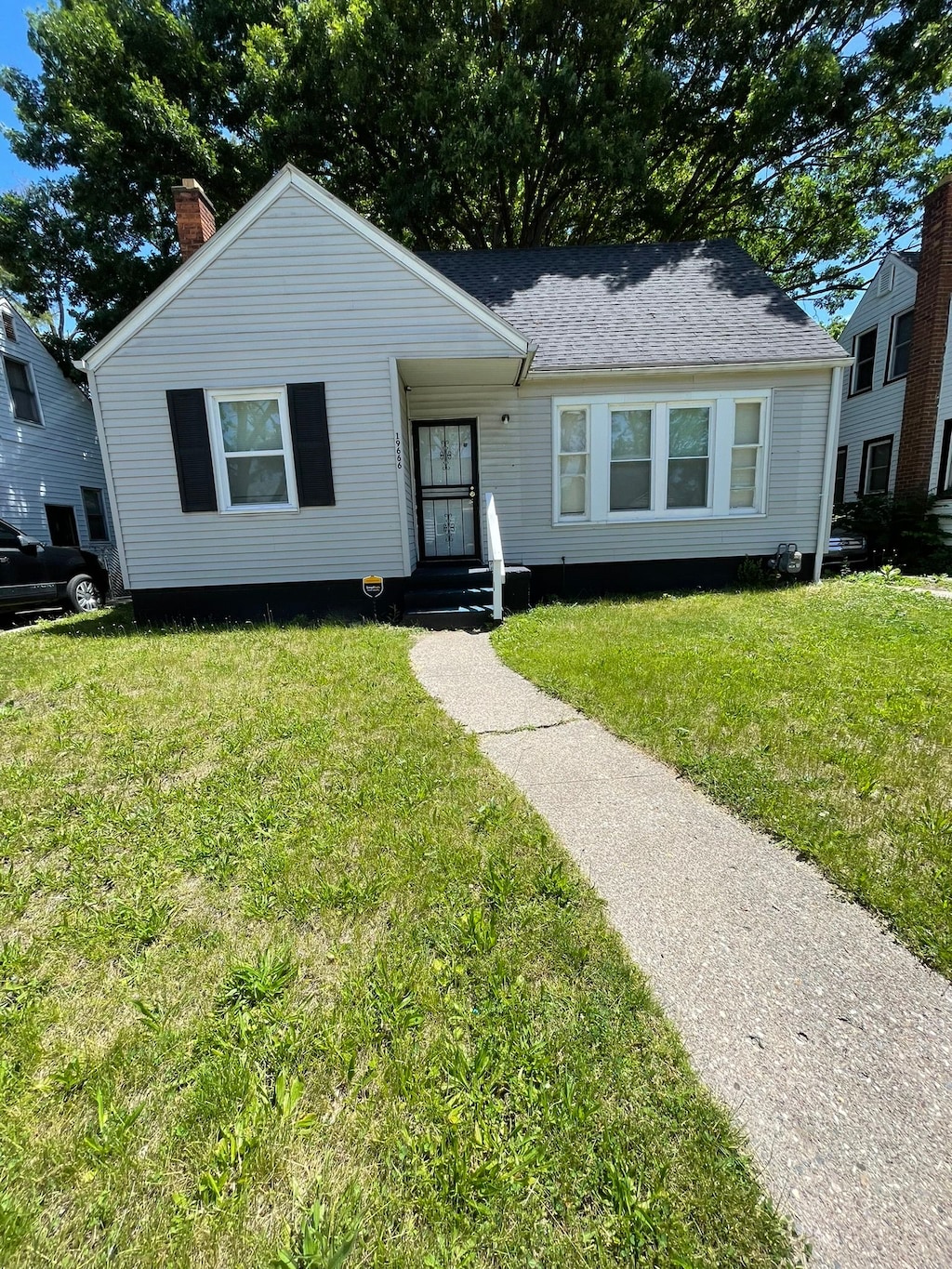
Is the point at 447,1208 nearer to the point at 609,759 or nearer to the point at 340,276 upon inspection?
the point at 609,759

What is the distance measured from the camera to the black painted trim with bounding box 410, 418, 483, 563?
9.08 meters

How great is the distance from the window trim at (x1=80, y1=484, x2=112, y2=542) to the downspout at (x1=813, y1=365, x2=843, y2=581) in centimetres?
1942

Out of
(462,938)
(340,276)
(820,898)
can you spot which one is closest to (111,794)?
(462,938)

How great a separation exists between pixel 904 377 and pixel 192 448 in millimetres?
16418

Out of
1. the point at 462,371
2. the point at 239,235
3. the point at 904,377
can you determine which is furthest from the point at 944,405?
the point at 239,235

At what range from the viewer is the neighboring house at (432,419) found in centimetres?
745

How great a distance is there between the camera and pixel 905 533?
1277cm

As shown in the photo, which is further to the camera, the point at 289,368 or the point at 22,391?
the point at 22,391

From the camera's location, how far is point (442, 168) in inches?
513

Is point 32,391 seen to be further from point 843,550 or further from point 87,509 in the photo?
point 843,550

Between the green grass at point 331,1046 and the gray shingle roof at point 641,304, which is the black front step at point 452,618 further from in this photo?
the green grass at point 331,1046

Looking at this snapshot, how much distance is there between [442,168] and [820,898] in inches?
633

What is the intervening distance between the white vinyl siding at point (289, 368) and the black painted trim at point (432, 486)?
4.69 feet

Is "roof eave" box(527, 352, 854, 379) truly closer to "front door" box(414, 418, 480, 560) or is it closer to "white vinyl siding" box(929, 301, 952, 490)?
"front door" box(414, 418, 480, 560)
